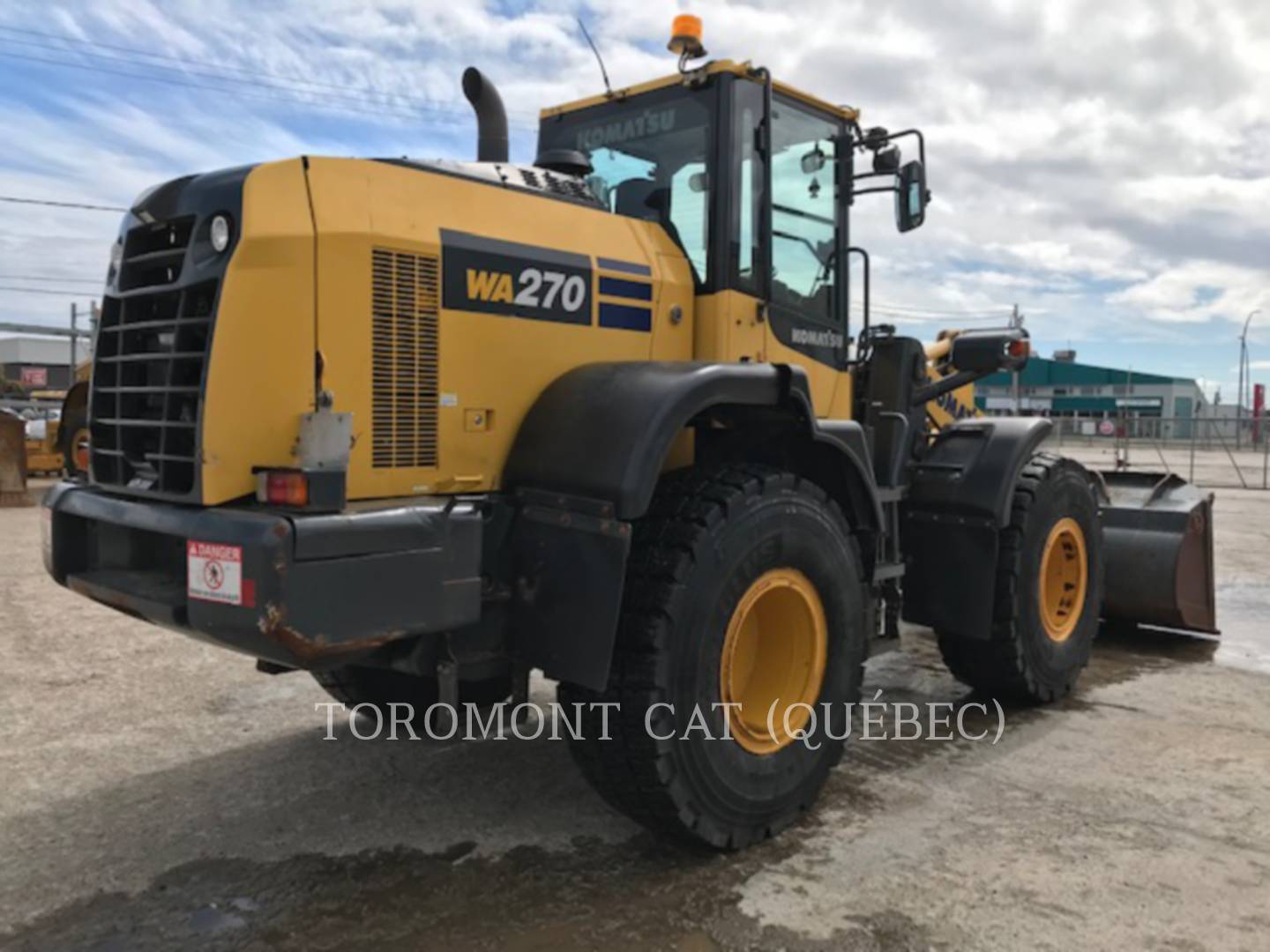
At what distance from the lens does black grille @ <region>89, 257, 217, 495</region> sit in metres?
3.05

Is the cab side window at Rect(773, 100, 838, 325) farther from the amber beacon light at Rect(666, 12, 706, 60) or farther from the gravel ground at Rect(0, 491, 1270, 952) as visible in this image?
the gravel ground at Rect(0, 491, 1270, 952)

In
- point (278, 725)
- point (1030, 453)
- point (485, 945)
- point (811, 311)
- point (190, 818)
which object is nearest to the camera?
point (485, 945)

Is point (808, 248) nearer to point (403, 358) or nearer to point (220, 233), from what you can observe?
point (403, 358)

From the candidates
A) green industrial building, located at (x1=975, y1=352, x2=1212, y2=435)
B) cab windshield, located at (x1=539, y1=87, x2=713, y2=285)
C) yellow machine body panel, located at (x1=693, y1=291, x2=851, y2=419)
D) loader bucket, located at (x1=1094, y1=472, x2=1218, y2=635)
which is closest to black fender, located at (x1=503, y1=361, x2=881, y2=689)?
yellow machine body panel, located at (x1=693, y1=291, x2=851, y2=419)

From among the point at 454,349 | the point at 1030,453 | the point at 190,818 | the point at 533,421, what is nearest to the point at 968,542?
the point at 1030,453

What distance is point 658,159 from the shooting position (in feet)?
14.3

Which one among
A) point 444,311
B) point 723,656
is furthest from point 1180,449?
point 444,311

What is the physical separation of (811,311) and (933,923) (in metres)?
2.62

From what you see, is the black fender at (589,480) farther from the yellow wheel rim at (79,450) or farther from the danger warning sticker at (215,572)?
the yellow wheel rim at (79,450)

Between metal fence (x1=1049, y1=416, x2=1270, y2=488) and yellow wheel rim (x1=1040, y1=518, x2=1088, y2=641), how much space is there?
12.8 metres

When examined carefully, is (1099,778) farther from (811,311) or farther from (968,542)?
(811,311)

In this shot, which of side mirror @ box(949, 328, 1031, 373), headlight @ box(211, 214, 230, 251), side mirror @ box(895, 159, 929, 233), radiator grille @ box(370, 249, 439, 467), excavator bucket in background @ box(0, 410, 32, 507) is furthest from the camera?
excavator bucket in background @ box(0, 410, 32, 507)

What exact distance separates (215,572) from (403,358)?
0.84 metres

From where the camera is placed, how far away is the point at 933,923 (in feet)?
10.0
